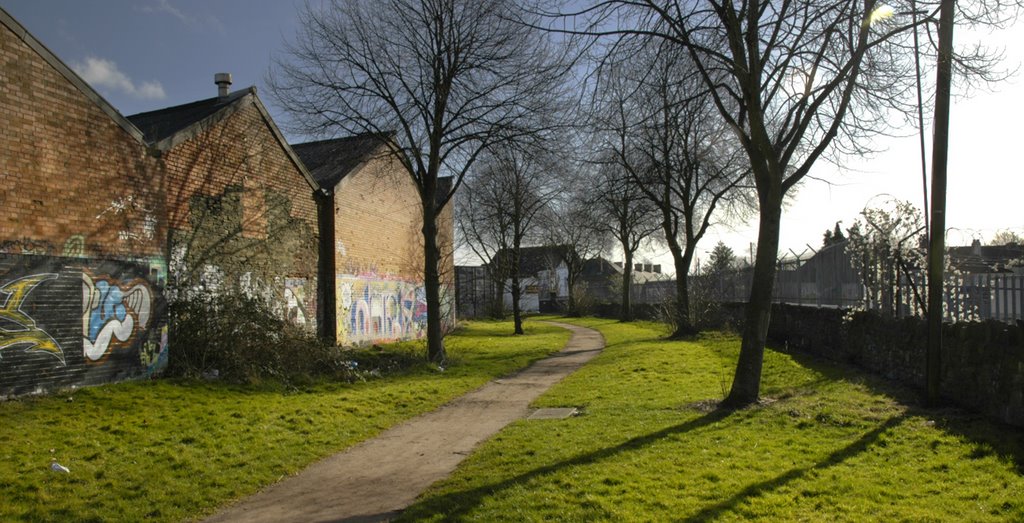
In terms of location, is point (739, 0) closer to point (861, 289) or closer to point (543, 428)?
point (543, 428)

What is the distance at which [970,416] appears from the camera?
8.53 m

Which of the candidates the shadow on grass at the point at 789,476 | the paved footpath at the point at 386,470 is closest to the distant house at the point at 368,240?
the paved footpath at the point at 386,470

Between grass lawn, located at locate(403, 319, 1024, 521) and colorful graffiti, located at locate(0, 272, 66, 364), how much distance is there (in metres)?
6.62

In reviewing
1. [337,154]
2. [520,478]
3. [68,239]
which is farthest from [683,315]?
[68,239]

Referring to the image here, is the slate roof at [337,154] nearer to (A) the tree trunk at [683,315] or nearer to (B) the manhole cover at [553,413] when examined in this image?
(B) the manhole cover at [553,413]

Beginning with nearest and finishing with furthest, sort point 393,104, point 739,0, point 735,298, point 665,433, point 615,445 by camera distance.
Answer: point 615,445, point 665,433, point 739,0, point 393,104, point 735,298

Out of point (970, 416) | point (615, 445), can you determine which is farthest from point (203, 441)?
point (970, 416)

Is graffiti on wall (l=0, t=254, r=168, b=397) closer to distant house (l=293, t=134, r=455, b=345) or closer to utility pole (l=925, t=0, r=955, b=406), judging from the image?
distant house (l=293, t=134, r=455, b=345)

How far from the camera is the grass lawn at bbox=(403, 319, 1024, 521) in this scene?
5.37 metres

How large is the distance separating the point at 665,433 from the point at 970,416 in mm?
3866

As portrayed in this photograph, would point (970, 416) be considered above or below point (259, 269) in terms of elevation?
below

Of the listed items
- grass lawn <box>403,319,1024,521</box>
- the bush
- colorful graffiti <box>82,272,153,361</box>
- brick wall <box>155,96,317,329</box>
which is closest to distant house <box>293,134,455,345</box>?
brick wall <box>155,96,317,329</box>

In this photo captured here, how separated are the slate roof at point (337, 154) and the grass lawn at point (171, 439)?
22.7 ft

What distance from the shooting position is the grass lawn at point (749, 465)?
5371 mm
